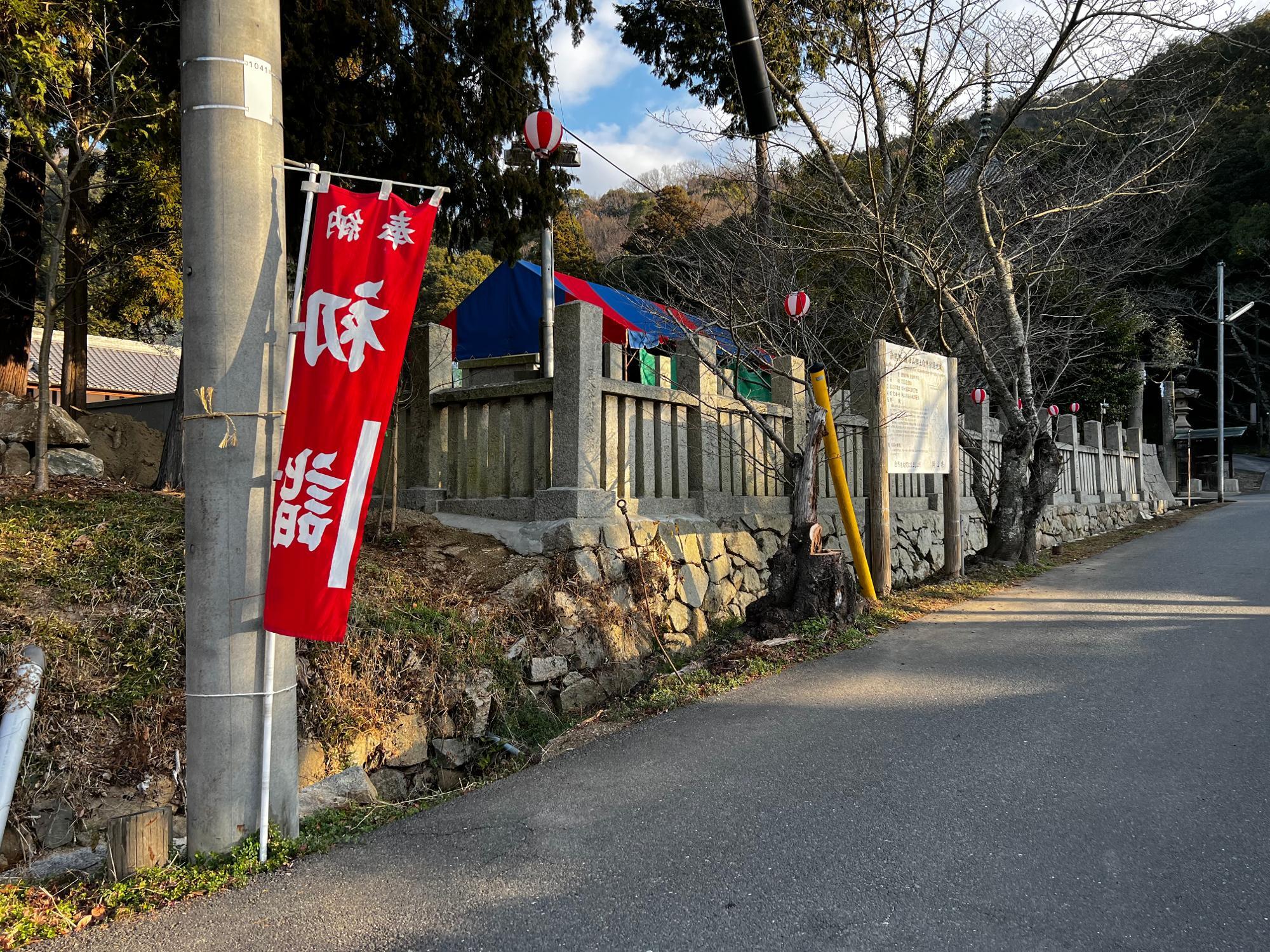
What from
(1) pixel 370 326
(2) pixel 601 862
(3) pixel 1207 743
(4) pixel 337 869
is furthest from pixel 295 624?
(3) pixel 1207 743

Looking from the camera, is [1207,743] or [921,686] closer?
[1207,743]

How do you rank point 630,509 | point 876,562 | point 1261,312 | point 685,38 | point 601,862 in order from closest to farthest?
point 601,862
point 630,509
point 876,562
point 685,38
point 1261,312

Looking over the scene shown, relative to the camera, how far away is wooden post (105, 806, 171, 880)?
283 centimetres

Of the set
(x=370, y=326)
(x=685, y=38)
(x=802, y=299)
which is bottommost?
(x=370, y=326)

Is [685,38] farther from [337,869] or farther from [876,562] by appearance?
[337,869]

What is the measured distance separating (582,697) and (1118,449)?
57.5ft

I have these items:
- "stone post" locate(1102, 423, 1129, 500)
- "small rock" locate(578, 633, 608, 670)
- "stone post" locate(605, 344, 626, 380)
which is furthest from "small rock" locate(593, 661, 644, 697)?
"stone post" locate(1102, 423, 1129, 500)

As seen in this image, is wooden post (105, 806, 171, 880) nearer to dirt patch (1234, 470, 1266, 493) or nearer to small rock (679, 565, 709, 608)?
small rock (679, 565, 709, 608)

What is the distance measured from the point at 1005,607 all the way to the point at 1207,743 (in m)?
3.72

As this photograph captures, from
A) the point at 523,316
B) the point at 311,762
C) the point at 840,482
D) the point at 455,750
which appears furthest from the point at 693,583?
the point at 523,316

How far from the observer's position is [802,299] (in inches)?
286

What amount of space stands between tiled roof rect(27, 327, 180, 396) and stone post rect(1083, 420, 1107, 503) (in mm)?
23897

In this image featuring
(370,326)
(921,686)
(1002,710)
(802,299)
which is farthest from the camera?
(802,299)

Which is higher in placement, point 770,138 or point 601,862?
point 770,138
